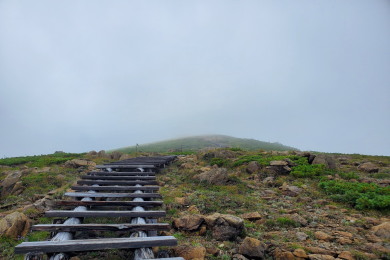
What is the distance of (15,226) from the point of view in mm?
5227

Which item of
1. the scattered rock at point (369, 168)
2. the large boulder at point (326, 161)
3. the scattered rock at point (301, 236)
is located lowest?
the scattered rock at point (301, 236)

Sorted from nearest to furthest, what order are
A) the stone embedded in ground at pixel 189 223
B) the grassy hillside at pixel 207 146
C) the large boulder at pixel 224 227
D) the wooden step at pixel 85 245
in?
the wooden step at pixel 85 245, the large boulder at pixel 224 227, the stone embedded in ground at pixel 189 223, the grassy hillside at pixel 207 146

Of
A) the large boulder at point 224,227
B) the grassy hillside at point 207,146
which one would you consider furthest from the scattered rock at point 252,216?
the grassy hillside at point 207,146

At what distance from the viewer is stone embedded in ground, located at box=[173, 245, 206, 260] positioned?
162 inches

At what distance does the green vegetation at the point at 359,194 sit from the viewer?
7.07 meters

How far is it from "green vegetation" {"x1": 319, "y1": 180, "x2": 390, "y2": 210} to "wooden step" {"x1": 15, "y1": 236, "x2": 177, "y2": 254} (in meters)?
6.90

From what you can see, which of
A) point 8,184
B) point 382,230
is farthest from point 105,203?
point 8,184

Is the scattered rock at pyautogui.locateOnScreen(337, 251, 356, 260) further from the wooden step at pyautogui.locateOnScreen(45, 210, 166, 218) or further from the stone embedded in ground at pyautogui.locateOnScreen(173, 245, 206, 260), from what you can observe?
the wooden step at pyautogui.locateOnScreen(45, 210, 166, 218)

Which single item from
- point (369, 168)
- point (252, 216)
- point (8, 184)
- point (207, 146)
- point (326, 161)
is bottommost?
point (252, 216)

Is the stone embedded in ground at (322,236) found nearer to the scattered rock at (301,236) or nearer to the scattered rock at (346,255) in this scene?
the scattered rock at (301,236)

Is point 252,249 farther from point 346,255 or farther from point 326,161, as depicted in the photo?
point 326,161

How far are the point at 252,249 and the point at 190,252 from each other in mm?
1223

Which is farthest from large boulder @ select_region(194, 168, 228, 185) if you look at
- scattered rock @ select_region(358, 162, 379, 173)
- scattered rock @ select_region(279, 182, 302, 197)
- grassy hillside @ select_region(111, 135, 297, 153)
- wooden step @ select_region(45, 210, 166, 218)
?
grassy hillside @ select_region(111, 135, 297, 153)

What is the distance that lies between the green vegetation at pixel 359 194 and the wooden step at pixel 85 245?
6.90 meters
